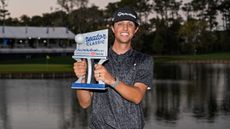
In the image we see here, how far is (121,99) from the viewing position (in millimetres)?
4438

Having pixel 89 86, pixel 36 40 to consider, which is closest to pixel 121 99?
pixel 89 86

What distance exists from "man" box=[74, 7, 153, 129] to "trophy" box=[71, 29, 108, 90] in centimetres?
7

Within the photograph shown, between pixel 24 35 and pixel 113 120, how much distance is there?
96760mm

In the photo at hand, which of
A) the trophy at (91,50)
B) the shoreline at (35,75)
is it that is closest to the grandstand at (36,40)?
the shoreline at (35,75)

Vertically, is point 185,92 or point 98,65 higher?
point 98,65

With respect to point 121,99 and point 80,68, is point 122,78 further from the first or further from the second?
point 80,68

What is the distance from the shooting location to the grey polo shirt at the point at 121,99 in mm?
4453

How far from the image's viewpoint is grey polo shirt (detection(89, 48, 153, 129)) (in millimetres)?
4453

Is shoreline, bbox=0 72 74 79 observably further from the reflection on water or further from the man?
the man

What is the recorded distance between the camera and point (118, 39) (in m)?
4.55

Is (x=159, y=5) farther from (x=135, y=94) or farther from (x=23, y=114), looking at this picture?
(x=135, y=94)

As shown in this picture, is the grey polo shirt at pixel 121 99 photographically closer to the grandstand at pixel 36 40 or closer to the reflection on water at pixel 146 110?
the reflection on water at pixel 146 110

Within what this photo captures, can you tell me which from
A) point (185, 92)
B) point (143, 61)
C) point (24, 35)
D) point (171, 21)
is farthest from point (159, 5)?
point (143, 61)

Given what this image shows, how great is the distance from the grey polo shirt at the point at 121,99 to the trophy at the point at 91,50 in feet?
0.48
